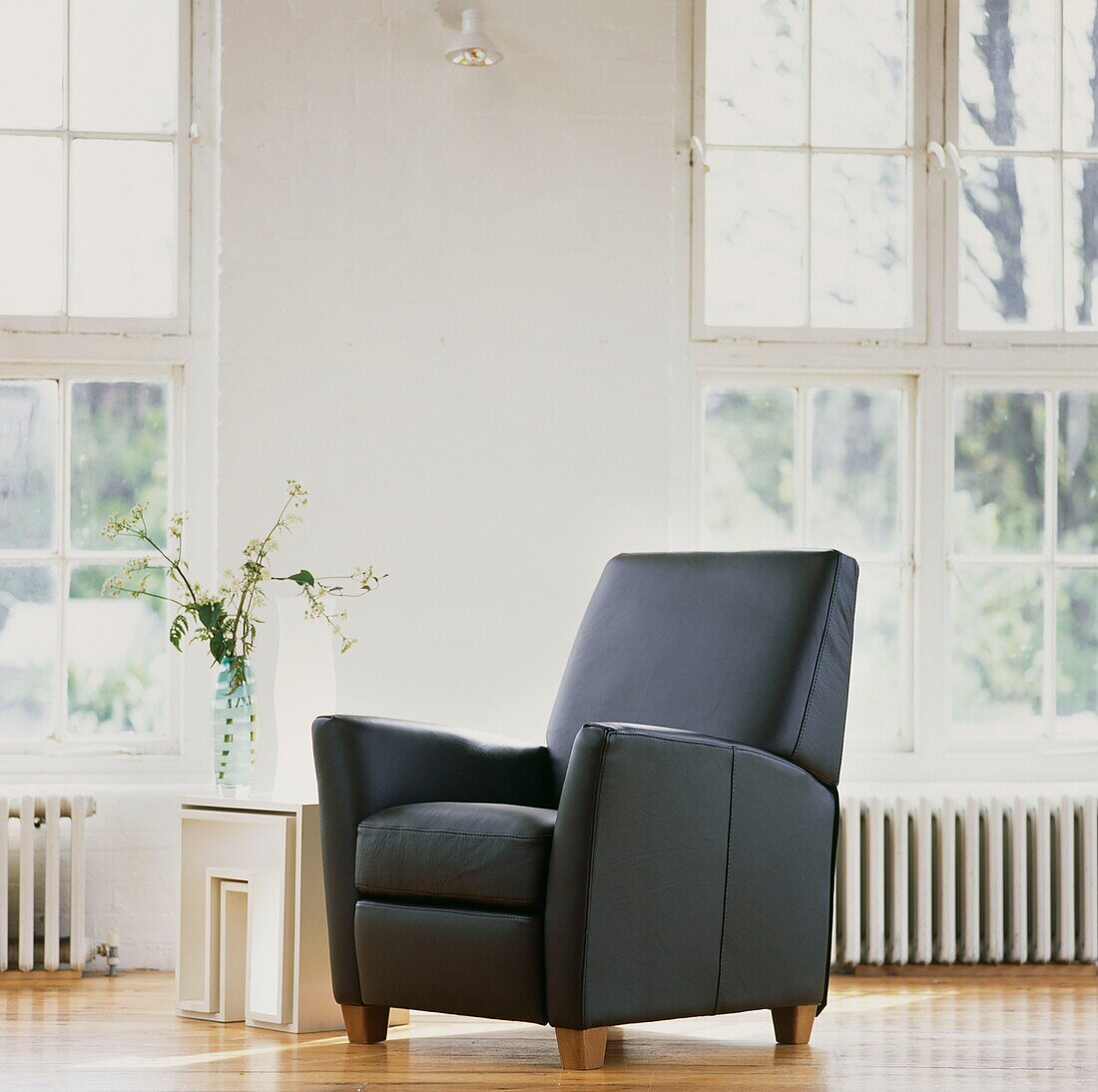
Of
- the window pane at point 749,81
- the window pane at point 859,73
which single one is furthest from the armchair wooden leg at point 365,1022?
the window pane at point 859,73

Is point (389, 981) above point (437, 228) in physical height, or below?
below

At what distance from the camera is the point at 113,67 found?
13.4ft

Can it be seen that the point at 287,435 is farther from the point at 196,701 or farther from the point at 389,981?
the point at 389,981

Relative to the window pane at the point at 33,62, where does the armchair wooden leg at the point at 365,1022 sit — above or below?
below

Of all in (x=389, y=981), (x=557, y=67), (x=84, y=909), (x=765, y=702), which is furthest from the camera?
(x=557, y=67)

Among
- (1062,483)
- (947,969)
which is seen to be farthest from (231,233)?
(947,969)

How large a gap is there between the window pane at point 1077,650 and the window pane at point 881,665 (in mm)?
451

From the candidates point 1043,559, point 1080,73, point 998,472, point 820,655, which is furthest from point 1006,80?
point 820,655

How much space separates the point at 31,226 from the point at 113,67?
51 centimetres

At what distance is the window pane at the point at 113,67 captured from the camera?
407 cm

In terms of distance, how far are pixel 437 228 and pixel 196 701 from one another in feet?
4.77

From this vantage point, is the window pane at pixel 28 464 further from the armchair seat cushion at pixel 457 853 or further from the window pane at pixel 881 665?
the window pane at pixel 881 665

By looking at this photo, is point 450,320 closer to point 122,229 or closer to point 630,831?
point 122,229

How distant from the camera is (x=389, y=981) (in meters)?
2.66
